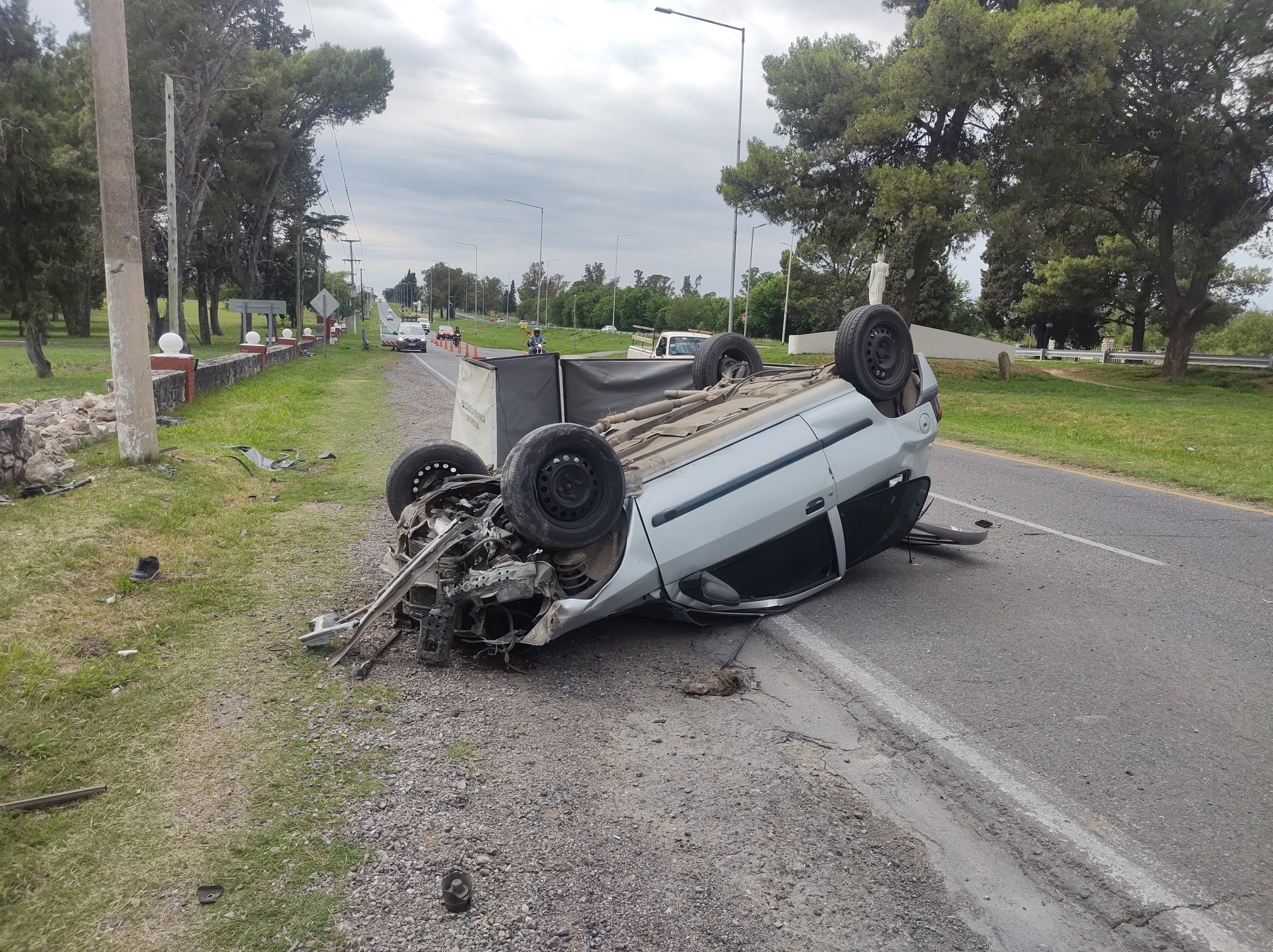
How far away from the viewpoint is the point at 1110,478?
1152 centimetres

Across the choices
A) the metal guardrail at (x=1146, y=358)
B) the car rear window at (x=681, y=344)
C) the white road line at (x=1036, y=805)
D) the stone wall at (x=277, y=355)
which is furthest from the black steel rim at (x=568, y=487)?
the metal guardrail at (x=1146, y=358)

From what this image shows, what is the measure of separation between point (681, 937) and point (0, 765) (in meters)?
2.74

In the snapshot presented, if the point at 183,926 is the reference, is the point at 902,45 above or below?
above

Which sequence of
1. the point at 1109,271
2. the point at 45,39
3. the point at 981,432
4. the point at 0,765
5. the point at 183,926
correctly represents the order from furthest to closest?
the point at 1109,271
the point at 45,39
the point at 981,432
the point at 0,765
the point at 183,926

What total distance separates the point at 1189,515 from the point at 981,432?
7957mm

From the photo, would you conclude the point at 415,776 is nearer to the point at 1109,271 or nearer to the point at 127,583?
the point at 127,583

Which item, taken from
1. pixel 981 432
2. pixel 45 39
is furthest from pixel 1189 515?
pixel 45 39

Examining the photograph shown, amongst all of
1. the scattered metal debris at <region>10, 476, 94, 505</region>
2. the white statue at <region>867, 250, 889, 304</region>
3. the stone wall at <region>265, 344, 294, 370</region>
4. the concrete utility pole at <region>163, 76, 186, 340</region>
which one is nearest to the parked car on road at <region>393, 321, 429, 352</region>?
→ the stone wall at <region>265, 344, 294, 370</region>

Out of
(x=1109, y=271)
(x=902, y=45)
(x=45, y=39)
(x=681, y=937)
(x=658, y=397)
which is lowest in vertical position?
(x=681, y=937)

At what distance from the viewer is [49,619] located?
5.21 metres

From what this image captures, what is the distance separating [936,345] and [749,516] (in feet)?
123

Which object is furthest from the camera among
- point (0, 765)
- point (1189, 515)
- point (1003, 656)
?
point (1189, 515)

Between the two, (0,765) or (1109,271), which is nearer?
(0,765)

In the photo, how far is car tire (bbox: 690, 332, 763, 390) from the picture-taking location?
764cm
